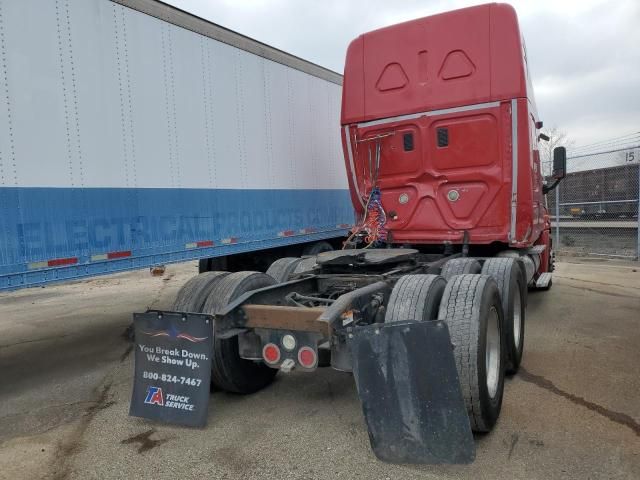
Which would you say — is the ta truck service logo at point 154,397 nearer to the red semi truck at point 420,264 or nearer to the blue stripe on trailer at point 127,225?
the red semi truck at point 420,264

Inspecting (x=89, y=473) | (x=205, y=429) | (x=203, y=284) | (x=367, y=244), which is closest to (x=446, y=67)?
(x=367, y=244)

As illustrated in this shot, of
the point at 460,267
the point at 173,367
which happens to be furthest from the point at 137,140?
the point at 460,267

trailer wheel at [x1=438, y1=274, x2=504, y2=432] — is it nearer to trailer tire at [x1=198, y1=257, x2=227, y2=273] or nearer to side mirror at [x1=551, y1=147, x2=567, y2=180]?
side mirror at [x1=551, y1=147, x2=567, y2=180]

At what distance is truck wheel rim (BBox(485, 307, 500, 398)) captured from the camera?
143 inches

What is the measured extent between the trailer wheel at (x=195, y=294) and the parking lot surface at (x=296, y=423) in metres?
0.79

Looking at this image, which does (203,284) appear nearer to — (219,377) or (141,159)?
(219,377)

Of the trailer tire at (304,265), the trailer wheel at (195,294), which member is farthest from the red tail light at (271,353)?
the trailer tire at (304,265)

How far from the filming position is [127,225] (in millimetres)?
5129

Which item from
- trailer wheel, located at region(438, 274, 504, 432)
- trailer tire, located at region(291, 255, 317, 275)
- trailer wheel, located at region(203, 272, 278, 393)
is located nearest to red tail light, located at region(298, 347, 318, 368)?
trailer wheel, located at region(203, 272, 278, 393)

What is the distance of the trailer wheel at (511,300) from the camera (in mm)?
4418

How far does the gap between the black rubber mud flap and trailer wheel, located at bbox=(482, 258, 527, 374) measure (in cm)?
167

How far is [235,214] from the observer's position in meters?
6.57

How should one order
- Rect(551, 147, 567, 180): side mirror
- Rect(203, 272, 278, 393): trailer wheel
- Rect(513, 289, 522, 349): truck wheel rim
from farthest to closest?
Rect(551, 147, 567, 180): side mirror
Rect(513, 289, 522, 349): truck wheel rim
Rect(203, 272, 278, 393): trailer wheel

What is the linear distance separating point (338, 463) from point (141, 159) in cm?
371
